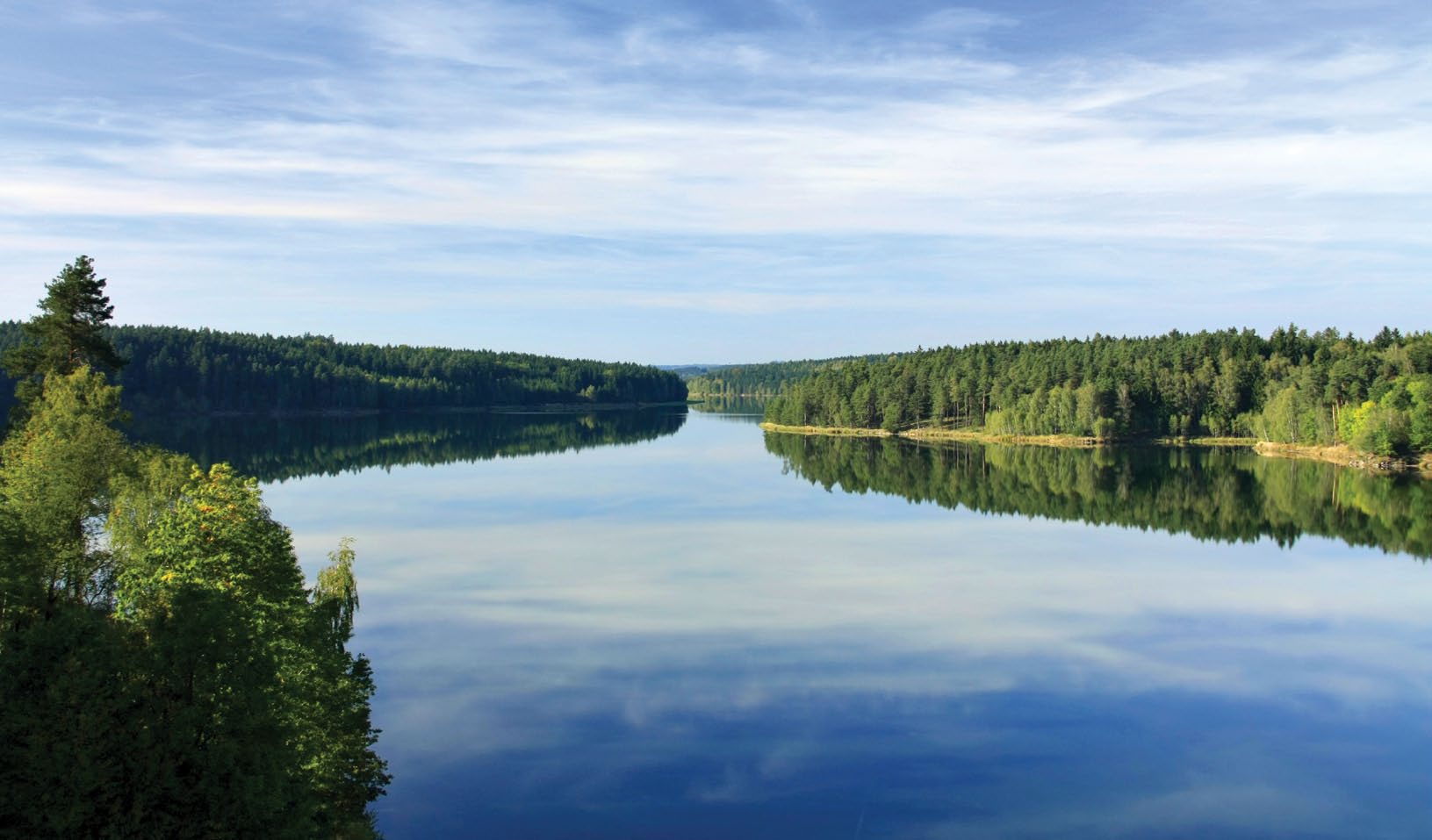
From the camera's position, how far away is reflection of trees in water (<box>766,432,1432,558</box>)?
68.6 m

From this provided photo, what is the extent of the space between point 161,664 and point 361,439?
126 metres

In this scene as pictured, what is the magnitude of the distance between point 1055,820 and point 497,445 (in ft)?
372

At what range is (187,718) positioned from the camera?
51.6 feet

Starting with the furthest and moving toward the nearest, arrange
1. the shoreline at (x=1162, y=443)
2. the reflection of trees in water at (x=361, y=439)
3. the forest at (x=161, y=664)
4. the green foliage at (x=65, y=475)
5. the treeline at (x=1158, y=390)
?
the treeline at (x=1158, y=390) → the shoreline at (x=1162, y=443) → the reflection of trees in water at (x=361, y=439) → the green foliage at (x=65, y=475) → the forest at (x=161, y=664)

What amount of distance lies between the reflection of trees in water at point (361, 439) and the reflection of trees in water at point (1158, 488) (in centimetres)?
3510

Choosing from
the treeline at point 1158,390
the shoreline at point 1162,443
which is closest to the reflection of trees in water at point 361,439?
the shoreline at point 1162,443

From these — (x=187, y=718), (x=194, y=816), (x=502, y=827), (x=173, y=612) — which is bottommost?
(x=502, y=827)

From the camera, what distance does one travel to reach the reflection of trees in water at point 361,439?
10200 cm

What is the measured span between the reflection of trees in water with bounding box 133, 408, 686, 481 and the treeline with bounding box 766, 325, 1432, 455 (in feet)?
112

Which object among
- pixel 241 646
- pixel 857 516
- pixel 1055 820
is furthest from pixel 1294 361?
pixel 241 646

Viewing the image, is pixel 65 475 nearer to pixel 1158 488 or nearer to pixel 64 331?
pixel 64 331

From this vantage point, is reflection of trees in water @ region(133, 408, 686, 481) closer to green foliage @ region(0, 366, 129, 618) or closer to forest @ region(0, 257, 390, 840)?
green foliage @ region(0, 366, 129, 618)

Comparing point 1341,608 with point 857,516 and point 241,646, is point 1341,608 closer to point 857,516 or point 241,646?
point 857,516

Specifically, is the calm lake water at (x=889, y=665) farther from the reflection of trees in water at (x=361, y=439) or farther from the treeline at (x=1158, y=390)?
the treeline at (x=1158, y=390)
